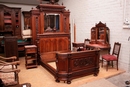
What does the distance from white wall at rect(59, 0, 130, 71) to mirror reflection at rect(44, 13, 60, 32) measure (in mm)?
1393

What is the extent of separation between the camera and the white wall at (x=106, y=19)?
386 cm

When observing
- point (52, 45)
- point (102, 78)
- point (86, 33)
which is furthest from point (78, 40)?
point (102, 78)

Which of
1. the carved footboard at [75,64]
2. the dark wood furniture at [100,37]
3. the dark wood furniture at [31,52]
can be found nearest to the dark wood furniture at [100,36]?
the dark wood furniture at [100,37]

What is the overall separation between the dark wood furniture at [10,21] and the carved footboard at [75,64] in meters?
4.73

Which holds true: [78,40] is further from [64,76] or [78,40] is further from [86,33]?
[64,76]

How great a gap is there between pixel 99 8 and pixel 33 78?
3.51m

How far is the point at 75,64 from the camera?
320cm

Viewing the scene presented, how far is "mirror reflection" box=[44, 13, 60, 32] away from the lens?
4762 millimetres

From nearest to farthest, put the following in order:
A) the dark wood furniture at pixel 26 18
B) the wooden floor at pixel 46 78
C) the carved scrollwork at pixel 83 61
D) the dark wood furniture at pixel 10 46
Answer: the wooden floor at pixel 46 78, the carved scrollwork at pixel 83 61, the dark wood furniture at pixel 10 46, the dark wood furniture at pixel 26 18

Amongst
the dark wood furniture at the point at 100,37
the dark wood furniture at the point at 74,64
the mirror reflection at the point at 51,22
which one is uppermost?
the mirror reflection at the point at 51,22

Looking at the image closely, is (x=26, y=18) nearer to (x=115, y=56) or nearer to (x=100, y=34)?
(x=100, y=34)

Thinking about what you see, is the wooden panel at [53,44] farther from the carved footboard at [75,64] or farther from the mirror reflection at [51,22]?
the carved footboard at [75,64]

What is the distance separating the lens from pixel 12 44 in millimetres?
4582

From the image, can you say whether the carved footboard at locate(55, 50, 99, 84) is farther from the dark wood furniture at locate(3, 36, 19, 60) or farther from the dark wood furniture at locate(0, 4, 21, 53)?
the dark wood furniture at locate(0, 4, 21, 53)
